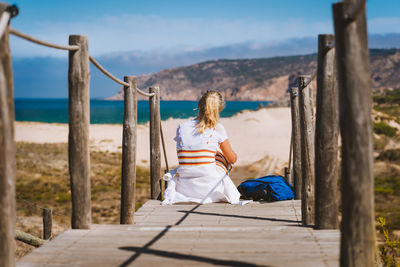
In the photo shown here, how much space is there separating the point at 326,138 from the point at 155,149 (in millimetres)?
3255

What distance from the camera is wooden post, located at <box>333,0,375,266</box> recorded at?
7.65 ft

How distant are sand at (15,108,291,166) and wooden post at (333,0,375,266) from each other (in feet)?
61.1

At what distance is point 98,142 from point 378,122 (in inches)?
677

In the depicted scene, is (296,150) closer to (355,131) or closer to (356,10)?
(355,131)

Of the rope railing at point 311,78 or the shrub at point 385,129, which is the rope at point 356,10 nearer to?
the rope railing at point 311,78

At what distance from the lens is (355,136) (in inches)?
92.0

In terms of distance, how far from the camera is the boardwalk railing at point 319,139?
2.24m

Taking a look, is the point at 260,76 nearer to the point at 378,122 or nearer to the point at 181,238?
the point at 378,122

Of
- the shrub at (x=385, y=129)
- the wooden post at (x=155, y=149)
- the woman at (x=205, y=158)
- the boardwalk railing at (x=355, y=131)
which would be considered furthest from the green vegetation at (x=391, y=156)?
the boardwalk railing at (x=355, y=131)

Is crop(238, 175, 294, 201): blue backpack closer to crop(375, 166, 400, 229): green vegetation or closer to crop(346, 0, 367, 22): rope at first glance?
crop(346, 0, 367, 22): rope

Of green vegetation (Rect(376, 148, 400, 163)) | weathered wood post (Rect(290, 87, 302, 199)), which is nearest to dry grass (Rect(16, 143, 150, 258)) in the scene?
weathered wood post (Rect(290, 87, 302, 199))

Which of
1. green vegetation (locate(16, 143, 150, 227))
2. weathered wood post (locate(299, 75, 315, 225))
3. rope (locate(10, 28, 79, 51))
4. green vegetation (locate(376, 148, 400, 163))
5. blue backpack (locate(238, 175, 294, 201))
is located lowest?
green vegetation (locate(16, 143, 150, 227))

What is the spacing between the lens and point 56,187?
51.5 feet

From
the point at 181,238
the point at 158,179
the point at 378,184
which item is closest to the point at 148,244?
the point at 181,238
